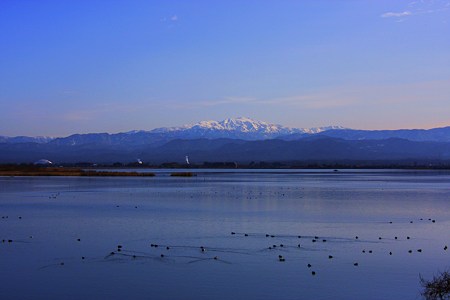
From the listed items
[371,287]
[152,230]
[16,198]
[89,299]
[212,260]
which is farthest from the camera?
[16,198]

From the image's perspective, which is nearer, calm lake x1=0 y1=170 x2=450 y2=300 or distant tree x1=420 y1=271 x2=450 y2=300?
distant tree x1=420 y1=271 x2=450 y2=300

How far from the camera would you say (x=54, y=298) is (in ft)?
42.8

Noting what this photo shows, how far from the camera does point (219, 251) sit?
1847 cm

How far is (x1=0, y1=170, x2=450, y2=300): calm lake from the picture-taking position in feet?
46.0

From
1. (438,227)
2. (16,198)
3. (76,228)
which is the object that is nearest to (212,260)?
(76,228)

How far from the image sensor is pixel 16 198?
38.2 metres

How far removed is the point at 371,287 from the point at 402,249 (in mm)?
5439

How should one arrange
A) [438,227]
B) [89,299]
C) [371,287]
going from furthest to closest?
1. [438,227]
2. [371,287]
3. [89,299]

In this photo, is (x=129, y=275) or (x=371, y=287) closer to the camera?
(x=371, y=287)

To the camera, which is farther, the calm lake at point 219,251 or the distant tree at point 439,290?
the calm lake at point 219,251

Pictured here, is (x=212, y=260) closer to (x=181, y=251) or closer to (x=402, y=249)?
(x=181, y=251)

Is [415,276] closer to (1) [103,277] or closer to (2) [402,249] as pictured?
(2) [402,249]

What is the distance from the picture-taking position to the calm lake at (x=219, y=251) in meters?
14.0

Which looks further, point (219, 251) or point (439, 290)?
point (219, 251)
